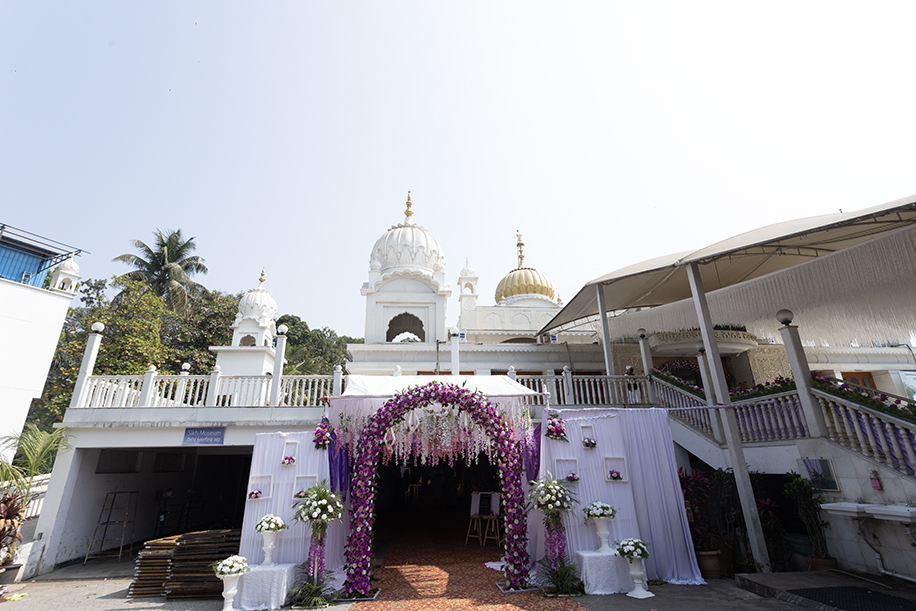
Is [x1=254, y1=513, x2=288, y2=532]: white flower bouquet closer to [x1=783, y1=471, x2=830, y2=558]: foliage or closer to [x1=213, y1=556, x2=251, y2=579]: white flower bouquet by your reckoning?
[x1=213, y1=556, x2=251, y2=579]: white flower bouquet

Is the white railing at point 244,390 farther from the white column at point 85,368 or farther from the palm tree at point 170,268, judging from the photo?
the palm tree at point 170,268

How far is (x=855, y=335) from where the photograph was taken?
32.1 feet

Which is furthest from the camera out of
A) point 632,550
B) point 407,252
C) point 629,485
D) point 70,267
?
point 407,252

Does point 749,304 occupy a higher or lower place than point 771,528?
higher

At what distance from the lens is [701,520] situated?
7.57 m

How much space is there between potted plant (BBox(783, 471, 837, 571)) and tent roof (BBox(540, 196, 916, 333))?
12.8 feet

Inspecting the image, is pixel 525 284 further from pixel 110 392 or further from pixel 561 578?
pixel 110 392

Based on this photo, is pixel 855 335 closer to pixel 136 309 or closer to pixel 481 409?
pixel 481 409

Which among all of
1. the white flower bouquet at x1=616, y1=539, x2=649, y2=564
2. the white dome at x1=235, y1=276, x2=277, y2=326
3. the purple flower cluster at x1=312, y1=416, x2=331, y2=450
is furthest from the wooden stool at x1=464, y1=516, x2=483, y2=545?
the white dome at x1=235, y1=276, x2=277, y2=326

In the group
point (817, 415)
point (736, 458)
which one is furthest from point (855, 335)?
point (736, 458)

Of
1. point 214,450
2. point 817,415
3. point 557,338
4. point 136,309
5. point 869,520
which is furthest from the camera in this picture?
point 136,309

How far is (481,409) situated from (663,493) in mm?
3230

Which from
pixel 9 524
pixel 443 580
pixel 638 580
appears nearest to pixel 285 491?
pixel 443 580

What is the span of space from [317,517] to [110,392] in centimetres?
638
